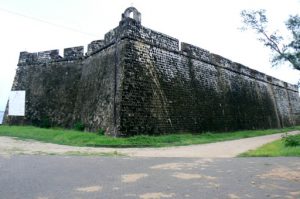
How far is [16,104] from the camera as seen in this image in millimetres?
18484

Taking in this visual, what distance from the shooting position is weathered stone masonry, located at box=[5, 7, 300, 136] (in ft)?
42.7

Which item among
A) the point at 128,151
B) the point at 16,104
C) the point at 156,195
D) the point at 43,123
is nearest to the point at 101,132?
the point at 128,151

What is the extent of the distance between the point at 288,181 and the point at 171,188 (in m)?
1.90

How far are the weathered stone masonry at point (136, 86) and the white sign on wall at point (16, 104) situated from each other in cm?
31

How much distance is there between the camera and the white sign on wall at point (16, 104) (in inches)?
717

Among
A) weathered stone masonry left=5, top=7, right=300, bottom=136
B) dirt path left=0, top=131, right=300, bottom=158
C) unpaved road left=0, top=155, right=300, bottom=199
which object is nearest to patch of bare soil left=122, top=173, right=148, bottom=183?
unpaved road left=0, top=155, right=300, bottom=199

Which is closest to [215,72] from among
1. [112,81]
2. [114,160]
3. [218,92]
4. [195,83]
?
[218,92]

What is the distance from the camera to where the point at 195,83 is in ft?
54.7

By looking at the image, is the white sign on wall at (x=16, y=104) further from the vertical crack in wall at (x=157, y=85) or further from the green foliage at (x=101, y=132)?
the vertical crack in wall at (x=157, y=85)

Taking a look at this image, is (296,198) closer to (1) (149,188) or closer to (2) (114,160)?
(1) (149,188)

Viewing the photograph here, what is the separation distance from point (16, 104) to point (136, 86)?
882 centimetres

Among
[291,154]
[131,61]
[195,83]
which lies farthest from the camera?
[195,83]

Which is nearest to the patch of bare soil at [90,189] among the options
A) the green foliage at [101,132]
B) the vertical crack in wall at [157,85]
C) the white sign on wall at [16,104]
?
the green foliage at [101,132]

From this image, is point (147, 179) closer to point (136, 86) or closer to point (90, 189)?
point (90, 189)
